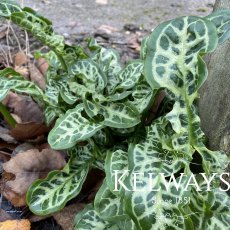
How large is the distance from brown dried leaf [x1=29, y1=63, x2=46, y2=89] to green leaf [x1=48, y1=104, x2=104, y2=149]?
1.97 feet

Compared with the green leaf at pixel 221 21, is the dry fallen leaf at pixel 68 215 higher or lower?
lower

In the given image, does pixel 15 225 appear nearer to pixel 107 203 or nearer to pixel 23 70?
pixel 107 203

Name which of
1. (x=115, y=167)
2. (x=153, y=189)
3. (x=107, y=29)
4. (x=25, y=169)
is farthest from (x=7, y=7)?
(x=107, y=29)

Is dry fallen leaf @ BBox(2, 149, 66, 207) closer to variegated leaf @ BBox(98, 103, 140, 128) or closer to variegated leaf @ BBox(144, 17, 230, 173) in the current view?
variegated leaf @ BBox(98, 103, 140, 128)

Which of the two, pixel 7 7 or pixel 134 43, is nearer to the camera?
pixel 7 7

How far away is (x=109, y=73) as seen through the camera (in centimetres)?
165

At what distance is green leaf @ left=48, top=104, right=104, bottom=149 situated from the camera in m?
1.30

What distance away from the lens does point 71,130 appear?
1.34 meters

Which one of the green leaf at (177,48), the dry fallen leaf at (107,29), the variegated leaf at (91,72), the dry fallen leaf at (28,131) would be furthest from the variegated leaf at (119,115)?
the dry fallen leaf at (107,29)

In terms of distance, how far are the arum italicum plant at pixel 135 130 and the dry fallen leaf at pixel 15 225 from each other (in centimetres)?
11

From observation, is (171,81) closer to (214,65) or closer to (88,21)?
(214,65)

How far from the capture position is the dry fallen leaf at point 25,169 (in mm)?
1516

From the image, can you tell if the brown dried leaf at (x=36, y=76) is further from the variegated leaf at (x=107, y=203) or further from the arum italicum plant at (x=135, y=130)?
the variegated leaf at (x=107, y=203)

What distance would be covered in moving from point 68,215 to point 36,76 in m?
0.73
